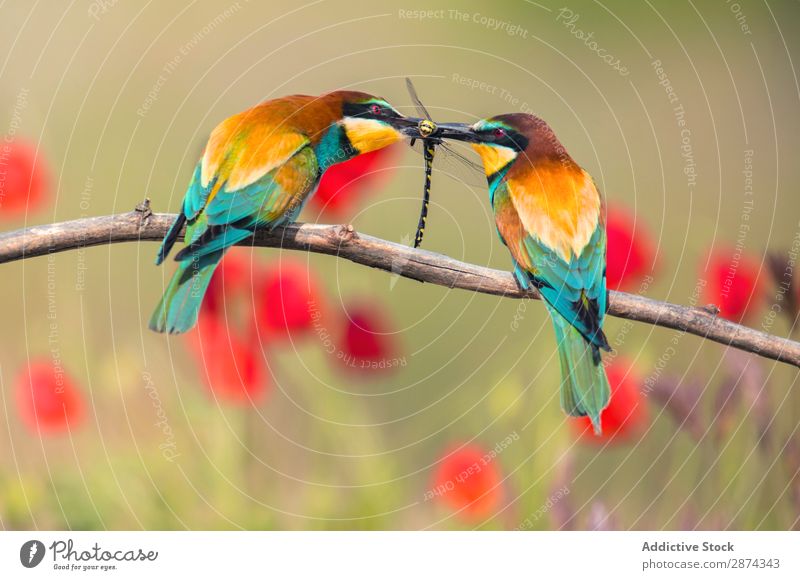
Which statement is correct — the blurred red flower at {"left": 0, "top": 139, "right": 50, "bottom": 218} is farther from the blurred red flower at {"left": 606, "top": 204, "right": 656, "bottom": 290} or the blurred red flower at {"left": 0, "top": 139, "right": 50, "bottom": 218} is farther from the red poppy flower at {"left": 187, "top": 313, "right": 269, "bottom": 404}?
the blurred red flower at {"left": 606, "top": 204, "right": 656, "bottom": 290}

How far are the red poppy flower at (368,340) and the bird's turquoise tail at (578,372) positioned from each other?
21cm

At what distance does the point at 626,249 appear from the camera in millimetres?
1217

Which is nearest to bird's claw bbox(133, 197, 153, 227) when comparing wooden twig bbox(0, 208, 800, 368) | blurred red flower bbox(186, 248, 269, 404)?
wooden twig bbox(0, 208, 800, 368)

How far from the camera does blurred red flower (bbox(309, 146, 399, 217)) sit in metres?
1.16

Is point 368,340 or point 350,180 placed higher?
point 350,180

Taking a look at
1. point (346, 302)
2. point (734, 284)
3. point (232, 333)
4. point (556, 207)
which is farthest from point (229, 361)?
point (734, 284)

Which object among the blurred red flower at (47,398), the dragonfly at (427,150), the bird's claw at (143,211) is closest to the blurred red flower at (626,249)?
the dragonfly at (427,150)

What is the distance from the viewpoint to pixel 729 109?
136 centimetres

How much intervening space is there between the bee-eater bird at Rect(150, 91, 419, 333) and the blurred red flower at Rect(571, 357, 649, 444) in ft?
1.34

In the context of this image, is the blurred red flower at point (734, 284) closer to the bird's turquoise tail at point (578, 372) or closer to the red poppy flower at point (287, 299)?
the bird's turquoise tail at point (578, 372)

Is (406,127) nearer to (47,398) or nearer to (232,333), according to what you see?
(232,333)

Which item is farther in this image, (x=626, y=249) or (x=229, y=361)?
(x=626, y=249)

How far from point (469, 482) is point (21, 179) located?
67cm
